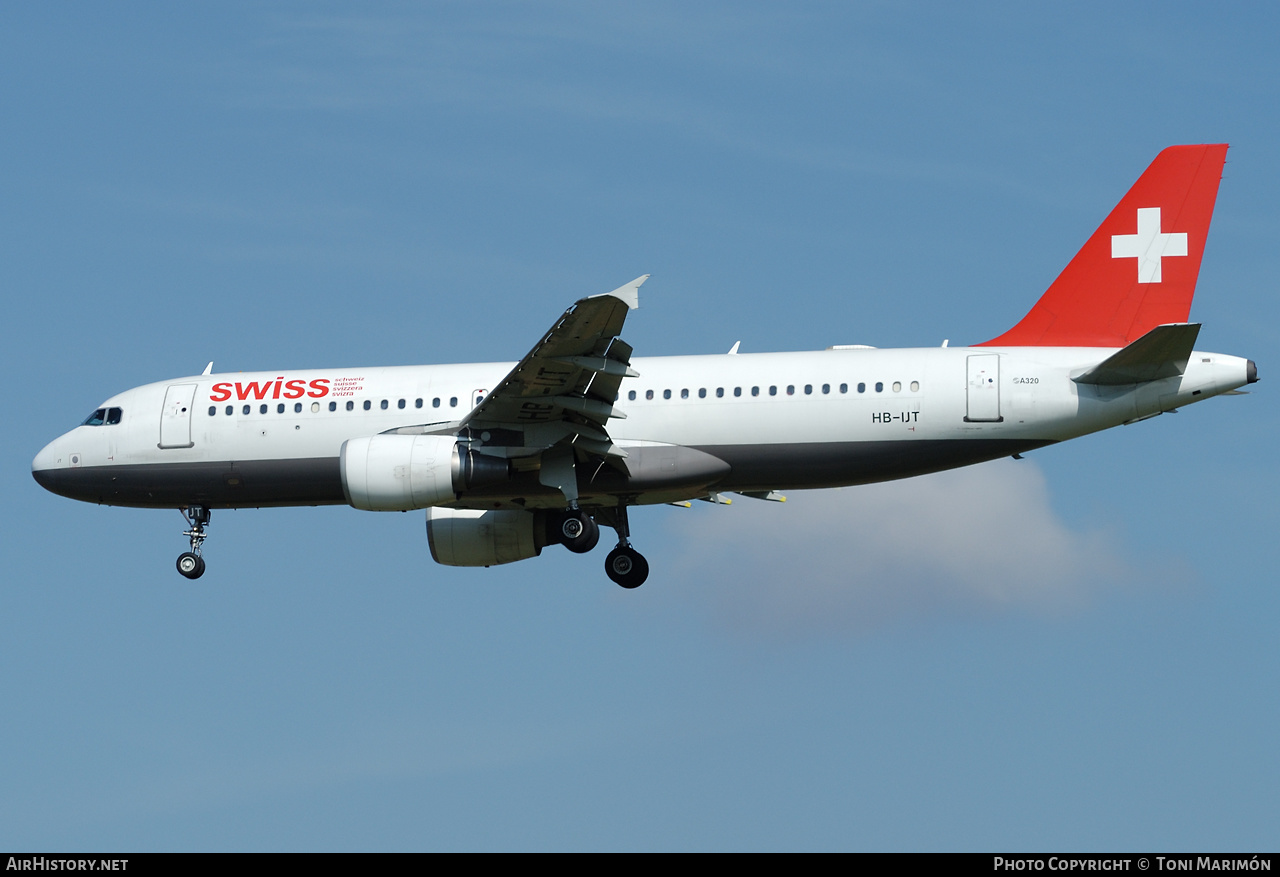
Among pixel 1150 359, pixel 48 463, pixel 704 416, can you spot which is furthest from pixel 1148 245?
pixel 48 463

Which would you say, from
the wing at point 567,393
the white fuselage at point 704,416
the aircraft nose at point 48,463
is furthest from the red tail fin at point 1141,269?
the aircraft nose at point 48,463

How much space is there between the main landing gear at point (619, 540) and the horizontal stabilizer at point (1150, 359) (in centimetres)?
917

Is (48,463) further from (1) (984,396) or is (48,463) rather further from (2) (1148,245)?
(2) (1148,245)

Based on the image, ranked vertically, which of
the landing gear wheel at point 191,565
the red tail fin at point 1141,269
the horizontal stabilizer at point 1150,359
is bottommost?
the landing gear wheel at point 191,565

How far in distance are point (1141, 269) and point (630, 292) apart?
10.2m

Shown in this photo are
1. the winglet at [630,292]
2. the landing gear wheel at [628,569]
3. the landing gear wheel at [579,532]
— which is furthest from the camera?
the landing gear wheel at [628,569]

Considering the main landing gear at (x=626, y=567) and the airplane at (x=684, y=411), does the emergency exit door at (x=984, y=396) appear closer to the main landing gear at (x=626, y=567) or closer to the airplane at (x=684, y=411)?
the airplane at (x=684, y=411)

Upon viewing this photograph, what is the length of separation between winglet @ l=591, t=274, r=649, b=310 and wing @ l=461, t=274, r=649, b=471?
2 cm

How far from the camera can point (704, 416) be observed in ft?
97.3

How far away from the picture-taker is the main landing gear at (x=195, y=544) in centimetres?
3262

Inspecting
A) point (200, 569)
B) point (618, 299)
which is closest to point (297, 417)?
point (200, 569)

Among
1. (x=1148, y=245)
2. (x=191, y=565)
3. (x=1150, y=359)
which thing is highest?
(x=1148, y=245)
